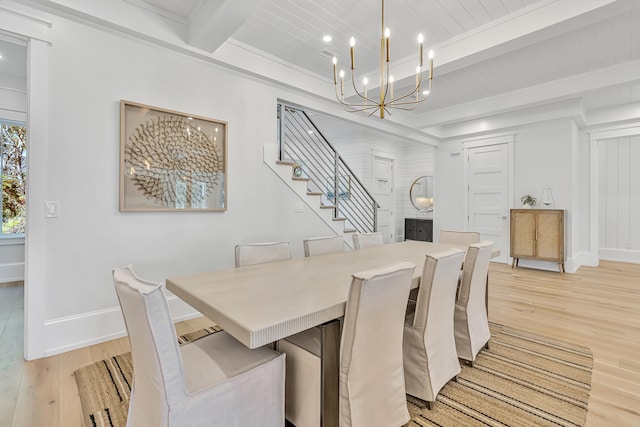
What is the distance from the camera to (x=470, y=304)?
2174 mm

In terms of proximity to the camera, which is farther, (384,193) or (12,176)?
(384,193)

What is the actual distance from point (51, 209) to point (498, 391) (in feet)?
10.8

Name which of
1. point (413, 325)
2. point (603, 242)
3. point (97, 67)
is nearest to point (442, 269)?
point (413, 325)

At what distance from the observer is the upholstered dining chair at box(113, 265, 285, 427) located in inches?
41.3

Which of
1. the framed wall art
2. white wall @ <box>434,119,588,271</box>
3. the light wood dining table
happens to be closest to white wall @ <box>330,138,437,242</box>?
white wall @ <box>434,119,588,271</box>

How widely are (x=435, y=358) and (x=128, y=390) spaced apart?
6.00ft

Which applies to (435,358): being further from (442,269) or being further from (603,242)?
(603,242)

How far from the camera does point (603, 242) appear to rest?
6.57 meters

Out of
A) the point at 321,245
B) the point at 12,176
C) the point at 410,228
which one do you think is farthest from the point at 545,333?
the point at 12,176

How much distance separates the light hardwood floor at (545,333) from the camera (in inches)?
67.8

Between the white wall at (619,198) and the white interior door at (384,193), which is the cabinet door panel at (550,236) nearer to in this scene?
the white wall at (619,198)

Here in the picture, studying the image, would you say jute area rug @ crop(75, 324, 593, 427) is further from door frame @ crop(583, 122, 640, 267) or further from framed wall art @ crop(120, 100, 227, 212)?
door frame @ crop(583, 122, 640, 267)

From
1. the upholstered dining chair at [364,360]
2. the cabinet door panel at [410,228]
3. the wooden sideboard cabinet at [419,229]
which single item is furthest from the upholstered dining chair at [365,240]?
the cabinet door panel at [410,228]

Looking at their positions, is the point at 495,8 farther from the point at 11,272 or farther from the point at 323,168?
the point at 11,272
